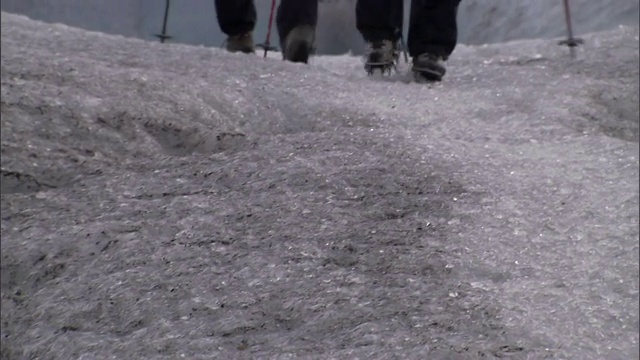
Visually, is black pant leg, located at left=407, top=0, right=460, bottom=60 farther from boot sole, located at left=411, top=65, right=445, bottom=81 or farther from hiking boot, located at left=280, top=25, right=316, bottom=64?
hiking boot, located at left=280, top=25, right=316, bottom=64

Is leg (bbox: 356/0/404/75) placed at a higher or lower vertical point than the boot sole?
higher

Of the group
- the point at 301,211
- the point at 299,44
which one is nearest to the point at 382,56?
the point at 299,44

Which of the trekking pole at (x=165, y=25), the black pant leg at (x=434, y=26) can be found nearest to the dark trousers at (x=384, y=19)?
the black pant leg at (x=434, y=26)

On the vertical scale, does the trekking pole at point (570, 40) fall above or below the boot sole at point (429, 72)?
above

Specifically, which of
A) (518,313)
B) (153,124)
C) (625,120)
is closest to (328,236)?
(518,313)

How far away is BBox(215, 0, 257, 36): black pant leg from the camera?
200cm

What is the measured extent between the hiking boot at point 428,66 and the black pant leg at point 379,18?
11cm

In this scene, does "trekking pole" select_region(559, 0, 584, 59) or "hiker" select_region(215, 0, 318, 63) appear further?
"trekking pole" select_region(559, 0, 584, 59)

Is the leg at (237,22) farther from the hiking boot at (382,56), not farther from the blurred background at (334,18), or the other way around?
the hiking boot at (382,56)

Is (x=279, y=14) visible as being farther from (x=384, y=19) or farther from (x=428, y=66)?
(x=428, y=66)

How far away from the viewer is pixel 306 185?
4.05 feet

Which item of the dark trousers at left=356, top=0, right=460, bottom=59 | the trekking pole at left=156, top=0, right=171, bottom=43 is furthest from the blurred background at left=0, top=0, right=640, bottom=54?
the dark trousers at left=356, top=0, right=460, bottom=59

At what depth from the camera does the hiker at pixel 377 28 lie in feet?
6.34

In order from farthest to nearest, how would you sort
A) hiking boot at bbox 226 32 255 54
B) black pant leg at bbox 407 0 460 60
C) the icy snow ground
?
hiking boot at bbox 226 32 255 54 → black pant leg at bbox 407 0 460 60 → the icy snow ground
